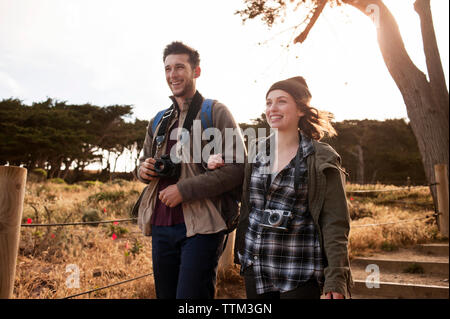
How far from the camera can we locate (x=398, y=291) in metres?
4.20

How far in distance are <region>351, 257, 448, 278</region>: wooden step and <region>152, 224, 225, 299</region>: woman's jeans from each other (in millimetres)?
3983

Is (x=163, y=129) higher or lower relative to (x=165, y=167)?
higher

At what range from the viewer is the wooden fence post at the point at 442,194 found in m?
5.54

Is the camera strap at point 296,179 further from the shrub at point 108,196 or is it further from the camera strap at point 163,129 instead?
the shrub at point 108,196

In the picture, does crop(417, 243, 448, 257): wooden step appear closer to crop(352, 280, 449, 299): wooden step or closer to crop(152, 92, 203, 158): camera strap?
crop(352, 280, 449, 299): wooden step

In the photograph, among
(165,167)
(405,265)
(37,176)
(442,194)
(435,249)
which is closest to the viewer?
(165,167)

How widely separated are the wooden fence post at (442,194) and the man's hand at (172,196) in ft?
17.2

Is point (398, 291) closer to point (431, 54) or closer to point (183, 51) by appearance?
point (183, 51)

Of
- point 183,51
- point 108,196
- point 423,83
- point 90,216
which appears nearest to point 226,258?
point 183,51

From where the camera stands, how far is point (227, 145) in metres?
1.80

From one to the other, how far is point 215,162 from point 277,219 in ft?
1.34

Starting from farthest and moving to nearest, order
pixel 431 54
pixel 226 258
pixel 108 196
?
1. pixel 108 196
2. pixel 431 54
3. pixel 226 258

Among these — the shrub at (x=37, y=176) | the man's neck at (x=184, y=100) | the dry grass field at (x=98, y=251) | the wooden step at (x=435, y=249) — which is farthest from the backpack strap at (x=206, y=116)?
the shrub at (x=37, y=176)
